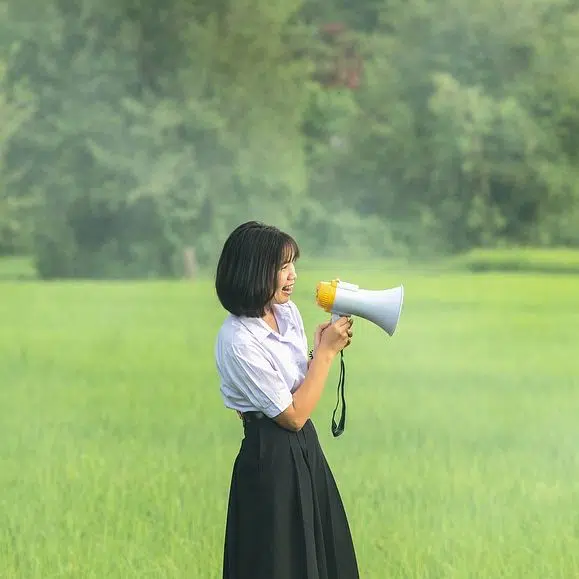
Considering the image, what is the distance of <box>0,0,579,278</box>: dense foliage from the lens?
500 centimetres

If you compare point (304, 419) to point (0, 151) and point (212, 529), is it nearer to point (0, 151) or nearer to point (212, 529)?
point (212, 529)

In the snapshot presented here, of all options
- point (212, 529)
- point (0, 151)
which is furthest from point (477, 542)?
point (0, 151)

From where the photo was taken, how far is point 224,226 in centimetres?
532

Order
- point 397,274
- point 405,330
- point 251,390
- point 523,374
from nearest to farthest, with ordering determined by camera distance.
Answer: point 251,390
point 523,374
point 405,330
point 397,274

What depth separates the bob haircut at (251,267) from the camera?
1609 mm

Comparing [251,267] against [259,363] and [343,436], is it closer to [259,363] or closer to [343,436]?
[259,363]

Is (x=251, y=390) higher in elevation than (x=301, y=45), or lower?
lower

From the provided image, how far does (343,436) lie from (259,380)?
188 cm

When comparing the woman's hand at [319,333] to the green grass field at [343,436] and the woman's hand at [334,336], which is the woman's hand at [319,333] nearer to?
the woman's hand at [334,336]

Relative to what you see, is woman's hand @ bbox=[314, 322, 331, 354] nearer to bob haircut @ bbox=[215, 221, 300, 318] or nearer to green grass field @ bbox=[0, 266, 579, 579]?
bob haircut @ bbox=[215, 221, 300, 318]

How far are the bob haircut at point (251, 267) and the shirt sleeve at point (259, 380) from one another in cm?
6

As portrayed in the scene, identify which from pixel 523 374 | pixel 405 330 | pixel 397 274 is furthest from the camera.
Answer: pixel 397 274

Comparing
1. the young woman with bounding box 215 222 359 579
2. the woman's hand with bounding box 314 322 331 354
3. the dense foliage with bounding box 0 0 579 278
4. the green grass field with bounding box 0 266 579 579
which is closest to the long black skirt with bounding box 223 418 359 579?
the young woman with bounding box 215 222 359 579

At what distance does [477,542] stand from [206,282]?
2782 mm
